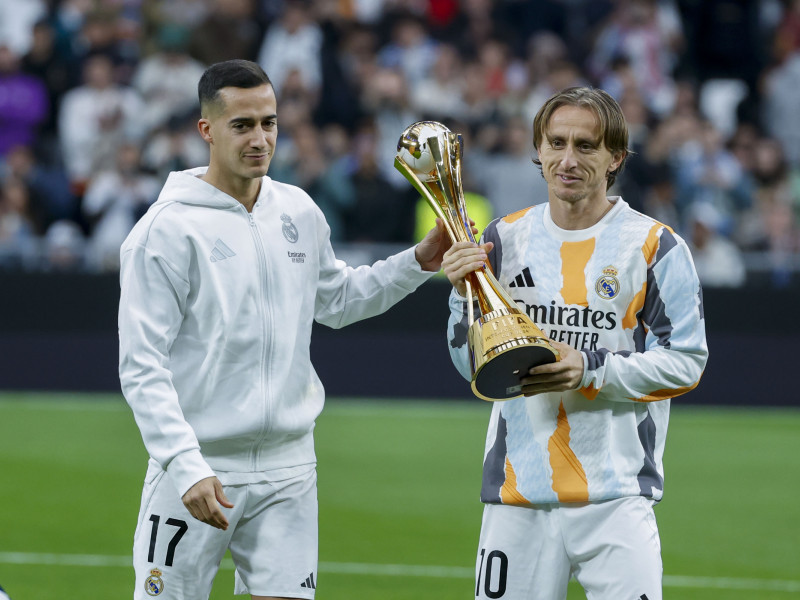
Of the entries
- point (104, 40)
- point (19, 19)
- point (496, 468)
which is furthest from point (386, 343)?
point (496, 468)

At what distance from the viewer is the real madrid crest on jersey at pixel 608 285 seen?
4.02m

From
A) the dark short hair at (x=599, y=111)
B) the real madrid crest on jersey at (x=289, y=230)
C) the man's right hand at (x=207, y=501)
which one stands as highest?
the dark short hair at (x=599, y=111)

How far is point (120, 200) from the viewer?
12578 mm

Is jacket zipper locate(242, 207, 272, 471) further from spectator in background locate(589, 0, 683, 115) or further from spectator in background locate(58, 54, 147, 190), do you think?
spectator in background locate(589, 0, 683, 115)

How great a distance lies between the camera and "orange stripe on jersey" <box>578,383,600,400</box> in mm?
3970

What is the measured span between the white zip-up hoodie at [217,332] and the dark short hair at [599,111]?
3.05 ft

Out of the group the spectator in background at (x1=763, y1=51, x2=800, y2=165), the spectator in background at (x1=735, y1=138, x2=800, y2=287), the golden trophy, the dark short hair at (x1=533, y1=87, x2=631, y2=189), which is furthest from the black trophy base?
the spectator in background at (x1=763, y1=51, x2=800, y2=165)

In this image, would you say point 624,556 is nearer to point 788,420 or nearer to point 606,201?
point 606,201

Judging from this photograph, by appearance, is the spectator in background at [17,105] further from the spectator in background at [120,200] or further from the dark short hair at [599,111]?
the dark short hair at [599,111]

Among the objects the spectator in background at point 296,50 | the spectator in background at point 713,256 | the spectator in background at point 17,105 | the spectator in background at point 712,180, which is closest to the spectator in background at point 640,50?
Result: the spectator in background at point 712,180

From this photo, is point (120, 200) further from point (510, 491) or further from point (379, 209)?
point (510, 491)

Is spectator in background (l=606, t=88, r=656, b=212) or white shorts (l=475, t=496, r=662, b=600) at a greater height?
spectator in background (l=606, t=88, r=656, b=212)

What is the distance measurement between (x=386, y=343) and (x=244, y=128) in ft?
26.5

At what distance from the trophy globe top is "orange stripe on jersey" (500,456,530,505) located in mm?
982
